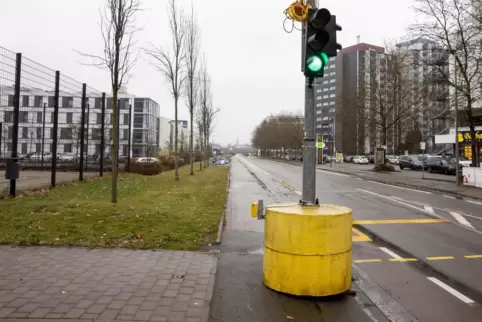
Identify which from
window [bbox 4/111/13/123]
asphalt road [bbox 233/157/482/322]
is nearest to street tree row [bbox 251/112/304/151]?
window [bbox 4/111/13/123]

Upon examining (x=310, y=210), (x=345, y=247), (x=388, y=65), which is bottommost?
(x=345, y=247)

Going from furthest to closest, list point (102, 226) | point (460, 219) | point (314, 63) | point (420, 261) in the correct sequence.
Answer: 1. point (460, 219)
2. point (102, 226)
3. point (420, 261)
4. point (314, 63)

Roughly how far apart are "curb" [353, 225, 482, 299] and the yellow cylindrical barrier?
1696 mm

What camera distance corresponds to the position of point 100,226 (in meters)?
7.91

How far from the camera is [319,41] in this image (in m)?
5.05

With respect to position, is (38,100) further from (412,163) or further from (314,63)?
(412,163)

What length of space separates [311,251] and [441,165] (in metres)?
34.7

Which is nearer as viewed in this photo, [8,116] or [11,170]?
[11,170]

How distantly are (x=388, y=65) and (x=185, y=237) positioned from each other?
3664 cm

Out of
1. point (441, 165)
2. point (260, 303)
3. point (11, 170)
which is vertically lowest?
point (260, 303)

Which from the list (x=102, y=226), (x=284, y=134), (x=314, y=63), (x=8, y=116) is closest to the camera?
(x=314, y=63)

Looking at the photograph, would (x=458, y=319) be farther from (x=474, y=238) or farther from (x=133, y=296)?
(x=474, y=238)

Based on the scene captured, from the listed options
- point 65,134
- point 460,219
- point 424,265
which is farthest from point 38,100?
point 65,134

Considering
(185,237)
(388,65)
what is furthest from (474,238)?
(388,65)
